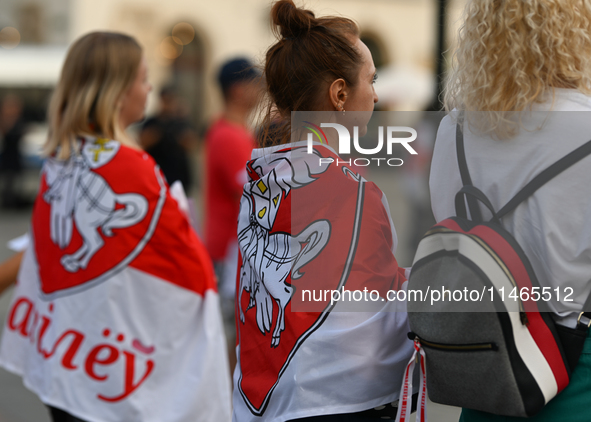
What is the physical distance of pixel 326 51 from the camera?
6.03 feet

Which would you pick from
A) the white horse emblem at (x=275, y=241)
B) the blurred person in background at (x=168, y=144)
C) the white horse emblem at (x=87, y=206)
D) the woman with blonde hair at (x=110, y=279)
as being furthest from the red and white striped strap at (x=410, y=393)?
the blurred person in background at (x=168, y=144)

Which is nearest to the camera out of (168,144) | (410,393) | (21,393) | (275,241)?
(410,393)

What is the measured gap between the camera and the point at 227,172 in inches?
182

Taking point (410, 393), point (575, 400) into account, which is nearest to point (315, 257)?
point (410, 393)

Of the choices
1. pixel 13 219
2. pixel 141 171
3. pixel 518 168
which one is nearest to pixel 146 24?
pixel 13 219

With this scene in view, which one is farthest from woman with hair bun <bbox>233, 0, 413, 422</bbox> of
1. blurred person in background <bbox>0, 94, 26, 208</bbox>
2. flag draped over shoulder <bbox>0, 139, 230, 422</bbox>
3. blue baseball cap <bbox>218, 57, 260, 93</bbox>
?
blurred person in background <bbox>0, 94, 26, 208</bbox>

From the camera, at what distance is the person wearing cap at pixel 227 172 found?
4.59m

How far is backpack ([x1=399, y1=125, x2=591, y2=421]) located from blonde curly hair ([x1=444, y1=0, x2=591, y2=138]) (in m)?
0.19

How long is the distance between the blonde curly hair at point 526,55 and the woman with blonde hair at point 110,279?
1549mm

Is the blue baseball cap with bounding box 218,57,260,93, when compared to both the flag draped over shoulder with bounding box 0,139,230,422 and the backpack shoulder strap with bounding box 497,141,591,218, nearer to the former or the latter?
the flag draped over shoulder with bounding box 0,139,230,422

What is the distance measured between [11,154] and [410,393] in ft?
44.8

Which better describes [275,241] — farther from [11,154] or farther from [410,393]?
[11,154]

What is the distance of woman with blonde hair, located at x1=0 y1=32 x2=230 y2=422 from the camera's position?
2.65 metres

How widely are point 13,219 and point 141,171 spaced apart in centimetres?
1119
